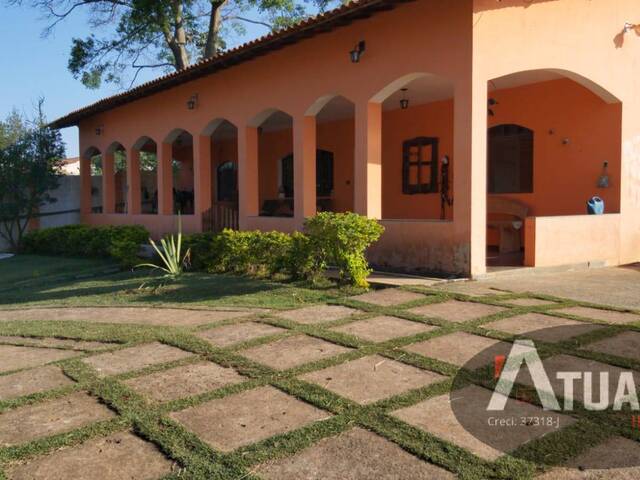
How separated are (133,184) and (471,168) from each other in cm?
1096

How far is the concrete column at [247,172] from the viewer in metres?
11.7

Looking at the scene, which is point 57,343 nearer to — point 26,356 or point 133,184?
point 26,356

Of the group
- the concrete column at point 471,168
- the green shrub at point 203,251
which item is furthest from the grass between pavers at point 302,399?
the green shrub at point 203,251

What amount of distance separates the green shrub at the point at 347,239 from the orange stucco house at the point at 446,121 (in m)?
1.42

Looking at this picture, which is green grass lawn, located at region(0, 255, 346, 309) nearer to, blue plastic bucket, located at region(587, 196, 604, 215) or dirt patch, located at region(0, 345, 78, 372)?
dirt patch, located at region(0, 345, 78, 372)

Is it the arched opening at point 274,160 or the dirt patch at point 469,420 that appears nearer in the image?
the dirt patch at point 469,420

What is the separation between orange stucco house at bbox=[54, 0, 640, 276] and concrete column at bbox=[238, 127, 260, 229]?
0.03 metres

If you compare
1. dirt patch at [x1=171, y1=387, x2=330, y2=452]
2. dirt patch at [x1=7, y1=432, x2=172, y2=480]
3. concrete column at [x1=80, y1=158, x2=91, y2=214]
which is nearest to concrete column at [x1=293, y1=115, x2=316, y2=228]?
dirt patch at [x1=171, y1=387, x2=330, y2=452]

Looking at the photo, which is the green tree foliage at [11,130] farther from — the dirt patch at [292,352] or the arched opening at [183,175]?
the dirt patch at [292,352]

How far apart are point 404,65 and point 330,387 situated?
606cm

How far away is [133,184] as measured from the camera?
1570 cm

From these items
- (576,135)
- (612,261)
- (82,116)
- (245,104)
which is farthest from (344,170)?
(82,116)

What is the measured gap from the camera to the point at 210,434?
3.06 metres

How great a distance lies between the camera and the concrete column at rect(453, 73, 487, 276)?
25.0 feet
